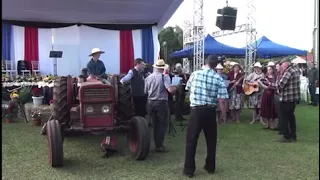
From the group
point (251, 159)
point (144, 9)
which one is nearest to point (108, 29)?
point (144, 9)

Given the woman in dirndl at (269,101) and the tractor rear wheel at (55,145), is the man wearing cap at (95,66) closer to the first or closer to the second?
the tractor rear wheel at (55,145)

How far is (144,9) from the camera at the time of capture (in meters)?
13.2

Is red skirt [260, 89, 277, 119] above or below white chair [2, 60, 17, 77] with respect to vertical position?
below

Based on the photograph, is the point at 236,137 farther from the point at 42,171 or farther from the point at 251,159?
the point at 42,171

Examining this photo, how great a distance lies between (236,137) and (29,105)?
555 cm

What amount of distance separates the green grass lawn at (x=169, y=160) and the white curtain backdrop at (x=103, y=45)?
6384 millimetres

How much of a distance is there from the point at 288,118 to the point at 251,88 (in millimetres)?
2476

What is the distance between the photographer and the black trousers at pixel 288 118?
7461 mm

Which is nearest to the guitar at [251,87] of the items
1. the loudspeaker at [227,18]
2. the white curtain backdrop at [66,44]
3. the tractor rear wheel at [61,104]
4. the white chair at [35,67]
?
the tractor rear wheel at [61,104]

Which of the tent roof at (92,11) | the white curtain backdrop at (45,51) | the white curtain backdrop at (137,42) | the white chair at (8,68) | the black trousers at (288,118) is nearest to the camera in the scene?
the black trousers at (288,118)

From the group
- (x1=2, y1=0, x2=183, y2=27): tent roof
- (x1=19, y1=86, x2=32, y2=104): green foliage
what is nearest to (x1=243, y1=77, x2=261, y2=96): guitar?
(x1=2, y1=0, x2=183, y2=27): tent roof

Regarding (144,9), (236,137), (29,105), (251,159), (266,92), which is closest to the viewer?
(251,159)

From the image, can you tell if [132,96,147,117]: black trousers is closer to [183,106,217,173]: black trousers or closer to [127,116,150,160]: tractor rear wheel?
[127,116,150,160]: tractor rear wheel

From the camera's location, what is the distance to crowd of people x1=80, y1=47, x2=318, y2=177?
526cm
